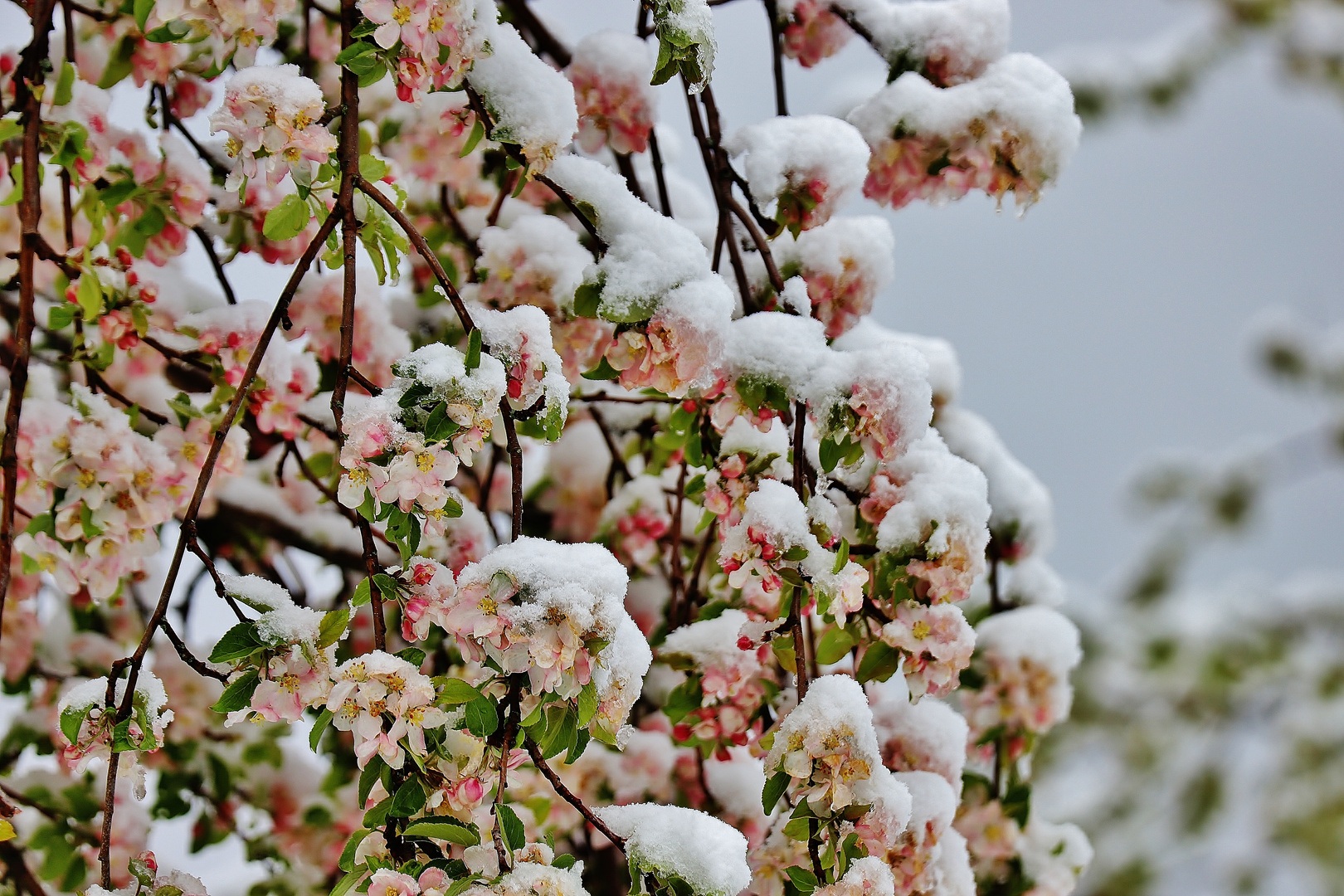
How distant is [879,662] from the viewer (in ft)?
2.32

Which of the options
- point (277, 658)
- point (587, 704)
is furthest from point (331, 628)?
point (587, 704)

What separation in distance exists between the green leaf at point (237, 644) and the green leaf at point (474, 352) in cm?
16

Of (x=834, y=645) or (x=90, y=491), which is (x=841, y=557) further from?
(x=90, y=491)

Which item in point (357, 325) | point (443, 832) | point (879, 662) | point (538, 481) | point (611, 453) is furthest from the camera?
point (538, 481)

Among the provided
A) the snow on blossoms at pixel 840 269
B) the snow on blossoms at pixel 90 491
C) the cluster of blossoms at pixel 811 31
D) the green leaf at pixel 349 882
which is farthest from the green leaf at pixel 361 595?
the cluster of blossoms at pixel 811 31

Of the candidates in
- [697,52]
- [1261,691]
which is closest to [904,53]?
[697,52]

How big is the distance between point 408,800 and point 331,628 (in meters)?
0.09

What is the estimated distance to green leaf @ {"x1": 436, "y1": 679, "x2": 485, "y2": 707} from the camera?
1.65ft

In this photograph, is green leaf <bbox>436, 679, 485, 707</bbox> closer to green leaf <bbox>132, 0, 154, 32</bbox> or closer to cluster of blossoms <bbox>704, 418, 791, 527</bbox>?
cluster of blossoms <bbox>704, 418, 791, 527</bbox>

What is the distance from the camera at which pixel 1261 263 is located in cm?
959

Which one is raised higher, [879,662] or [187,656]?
[879,662]

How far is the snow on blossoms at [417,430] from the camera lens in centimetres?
51

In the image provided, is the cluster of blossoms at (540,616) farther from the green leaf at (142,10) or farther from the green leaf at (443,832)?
the green leaf at (142,10)

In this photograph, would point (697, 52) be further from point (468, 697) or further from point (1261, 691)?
point (1261, 691)
